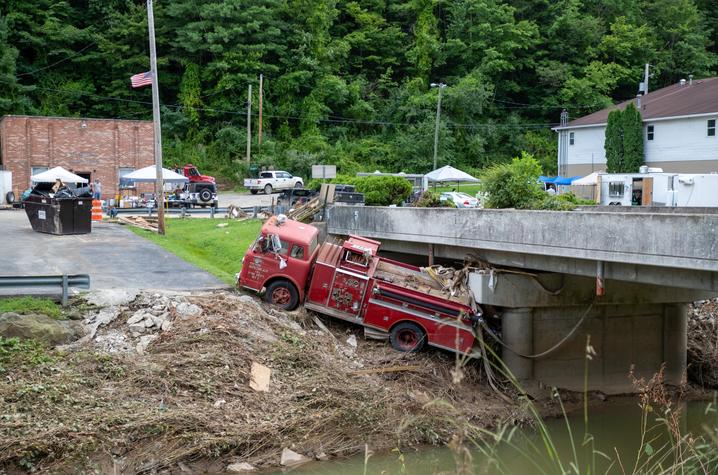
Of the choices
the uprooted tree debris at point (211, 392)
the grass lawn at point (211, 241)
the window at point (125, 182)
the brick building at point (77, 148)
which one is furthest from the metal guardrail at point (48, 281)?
the brick building at point (77, 148)

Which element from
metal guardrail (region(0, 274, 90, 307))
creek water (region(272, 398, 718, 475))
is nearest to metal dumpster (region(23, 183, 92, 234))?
metal guardrail (region(0, 274, 90, 307))

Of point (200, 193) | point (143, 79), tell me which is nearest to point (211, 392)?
point (143, 79)

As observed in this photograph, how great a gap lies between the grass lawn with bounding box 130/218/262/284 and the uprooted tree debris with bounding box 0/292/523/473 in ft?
12.4

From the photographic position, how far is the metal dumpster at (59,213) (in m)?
26.4

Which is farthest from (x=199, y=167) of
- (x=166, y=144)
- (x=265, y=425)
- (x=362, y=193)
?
(x=265, y=425)

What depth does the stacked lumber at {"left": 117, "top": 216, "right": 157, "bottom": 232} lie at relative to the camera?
30.8m

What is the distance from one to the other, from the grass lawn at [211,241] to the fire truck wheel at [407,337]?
193 inches

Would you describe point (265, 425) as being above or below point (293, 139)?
below

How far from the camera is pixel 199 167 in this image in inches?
2238

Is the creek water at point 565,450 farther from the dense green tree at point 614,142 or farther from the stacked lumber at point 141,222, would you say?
the dense green tree at point 614,142

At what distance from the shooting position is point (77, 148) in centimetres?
4922

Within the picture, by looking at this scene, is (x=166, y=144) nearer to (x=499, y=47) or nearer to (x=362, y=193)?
(x=499, y=47)

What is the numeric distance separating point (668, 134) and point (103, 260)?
35.7m

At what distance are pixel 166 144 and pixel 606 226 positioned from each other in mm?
48942
